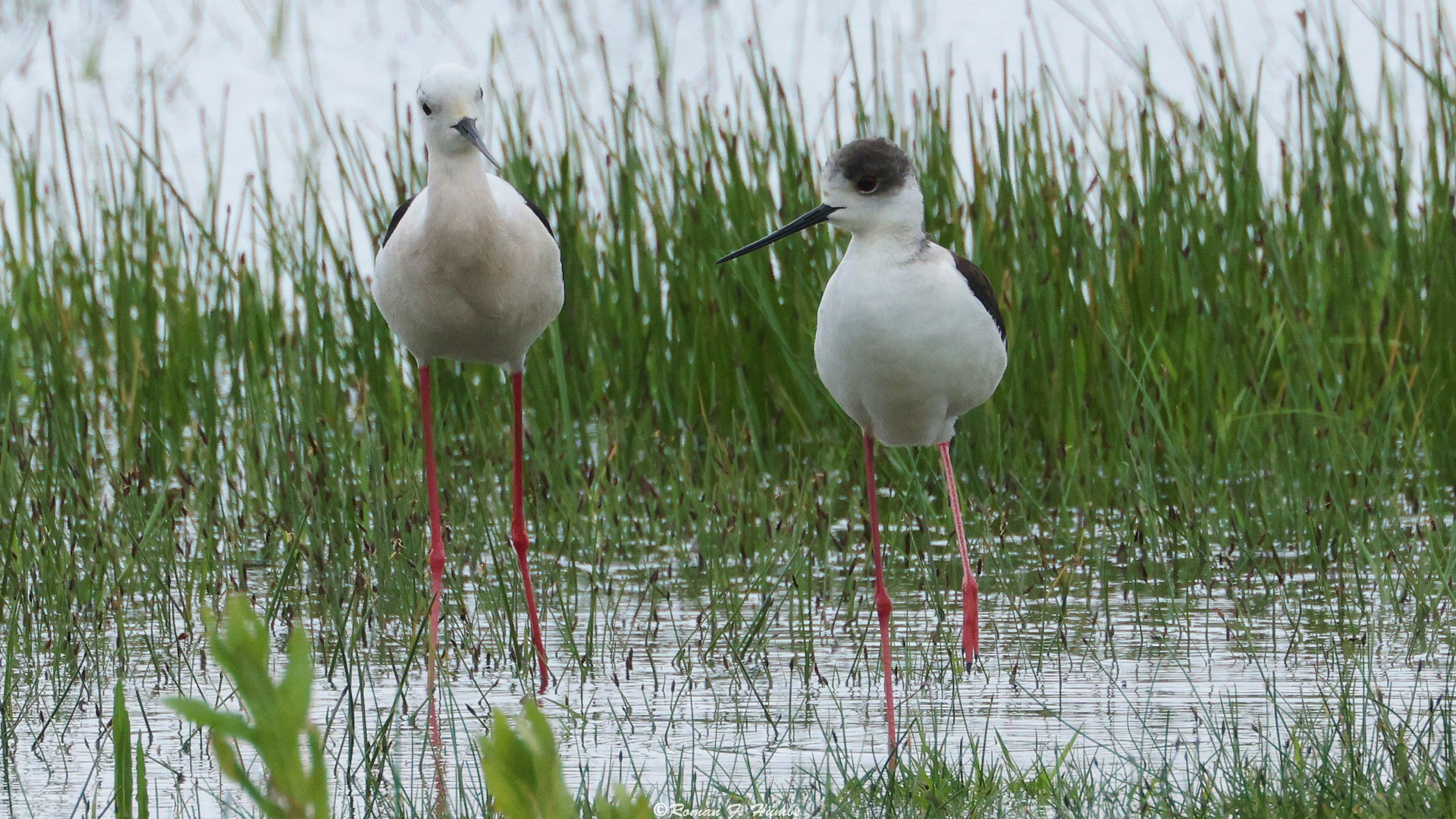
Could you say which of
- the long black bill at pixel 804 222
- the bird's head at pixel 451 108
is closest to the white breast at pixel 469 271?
the bird's head at pixel 451 108

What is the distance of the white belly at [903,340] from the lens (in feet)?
14.4

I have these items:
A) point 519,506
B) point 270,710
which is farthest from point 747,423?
point 270,710

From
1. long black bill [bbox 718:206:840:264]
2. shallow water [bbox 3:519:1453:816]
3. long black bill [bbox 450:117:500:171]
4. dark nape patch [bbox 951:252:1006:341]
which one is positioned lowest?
shallow water [bbox 3:519:1453:816]

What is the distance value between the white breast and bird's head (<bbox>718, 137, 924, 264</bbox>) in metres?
0.81

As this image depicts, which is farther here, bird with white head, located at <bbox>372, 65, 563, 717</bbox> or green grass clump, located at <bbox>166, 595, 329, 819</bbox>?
bird with white head, located at <bbox>372, 65, 563, 717</bbox>

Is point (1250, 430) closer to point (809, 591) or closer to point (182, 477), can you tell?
point (809, 591)

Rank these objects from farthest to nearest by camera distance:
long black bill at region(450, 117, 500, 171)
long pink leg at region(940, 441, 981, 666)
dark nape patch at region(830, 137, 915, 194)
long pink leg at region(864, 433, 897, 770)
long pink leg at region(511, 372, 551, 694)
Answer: long pink leg at region(511, 372, 551, 694) → long pink leg at region(940, 441, 981, 666) → long black bill at region(450, 117, 500, 171) → dark nape patch at region(830, 137, 915, 194) → long pink leg at region(864, 433, 897, 770)

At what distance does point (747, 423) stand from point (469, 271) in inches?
78.1

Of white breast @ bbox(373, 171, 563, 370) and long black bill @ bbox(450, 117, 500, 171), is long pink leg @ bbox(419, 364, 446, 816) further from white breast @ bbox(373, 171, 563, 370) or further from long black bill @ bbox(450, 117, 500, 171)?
long black bill @ bbox(450, 117, 500, 171)

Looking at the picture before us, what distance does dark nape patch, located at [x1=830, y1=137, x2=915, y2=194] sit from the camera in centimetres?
439

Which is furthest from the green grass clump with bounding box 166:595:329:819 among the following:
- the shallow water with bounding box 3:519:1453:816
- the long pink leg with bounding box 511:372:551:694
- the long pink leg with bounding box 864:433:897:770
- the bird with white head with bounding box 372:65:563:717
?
the long pink leg with bounding box 511:372:551:694

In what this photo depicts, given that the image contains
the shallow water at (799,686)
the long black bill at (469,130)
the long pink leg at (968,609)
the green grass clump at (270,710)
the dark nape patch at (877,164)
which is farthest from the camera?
the long pink leg at (968,609)

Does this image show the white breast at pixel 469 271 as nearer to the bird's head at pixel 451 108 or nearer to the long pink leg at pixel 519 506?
the bird's head at pixel 451 108

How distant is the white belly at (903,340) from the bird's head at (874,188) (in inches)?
3.5
